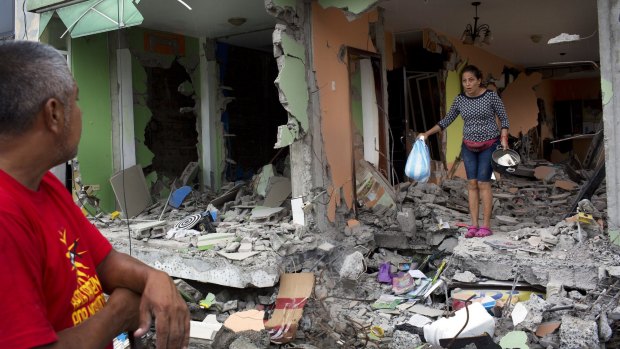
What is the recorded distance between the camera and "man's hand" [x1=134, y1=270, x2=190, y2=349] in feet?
4.77

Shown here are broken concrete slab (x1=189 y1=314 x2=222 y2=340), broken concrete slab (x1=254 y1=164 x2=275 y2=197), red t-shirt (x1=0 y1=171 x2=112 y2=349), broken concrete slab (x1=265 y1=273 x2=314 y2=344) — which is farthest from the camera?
broken concrete slab (x1=254 y1=164 x2=275 y2=197)

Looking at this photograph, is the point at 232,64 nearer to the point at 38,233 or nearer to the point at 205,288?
the point at 205,288

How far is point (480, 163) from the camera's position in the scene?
619 centimetres

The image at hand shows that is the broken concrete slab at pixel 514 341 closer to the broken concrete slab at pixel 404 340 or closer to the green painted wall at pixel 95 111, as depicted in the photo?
the broken concrete slab at pixel 404 340

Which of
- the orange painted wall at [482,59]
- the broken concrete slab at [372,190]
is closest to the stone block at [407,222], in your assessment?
the broken concrete slab at [372,190]

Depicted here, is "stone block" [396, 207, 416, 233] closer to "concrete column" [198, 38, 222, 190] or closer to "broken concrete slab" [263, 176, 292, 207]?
"broken concrete slab" [263, 176, 292, 207]

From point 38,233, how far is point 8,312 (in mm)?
214

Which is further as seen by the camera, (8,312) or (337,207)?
(337,207)

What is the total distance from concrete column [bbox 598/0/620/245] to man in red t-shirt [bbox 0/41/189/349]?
508 cm

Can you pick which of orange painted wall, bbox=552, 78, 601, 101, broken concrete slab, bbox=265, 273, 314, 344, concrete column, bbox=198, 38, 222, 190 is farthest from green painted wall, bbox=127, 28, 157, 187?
orange painted wall, bbox=552, 78, 601, 101

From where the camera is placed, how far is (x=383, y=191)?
26.2 feet

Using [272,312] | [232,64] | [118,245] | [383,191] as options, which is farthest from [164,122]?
[272,312]

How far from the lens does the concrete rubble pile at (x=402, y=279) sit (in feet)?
14.9

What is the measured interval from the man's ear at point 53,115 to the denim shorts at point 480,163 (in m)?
5.43
